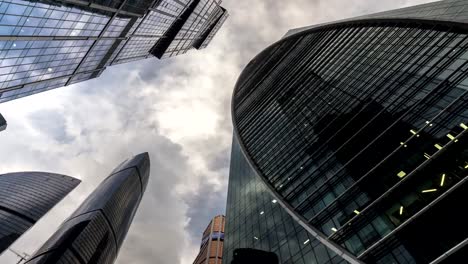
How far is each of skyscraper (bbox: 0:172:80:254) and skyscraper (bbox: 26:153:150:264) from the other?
21323 millimetres

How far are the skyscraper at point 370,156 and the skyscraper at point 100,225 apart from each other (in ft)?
263

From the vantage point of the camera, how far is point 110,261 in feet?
455

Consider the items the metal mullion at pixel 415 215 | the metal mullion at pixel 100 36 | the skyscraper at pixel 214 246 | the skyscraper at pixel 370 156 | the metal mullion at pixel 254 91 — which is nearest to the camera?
the metal mullion at pixel 415 215

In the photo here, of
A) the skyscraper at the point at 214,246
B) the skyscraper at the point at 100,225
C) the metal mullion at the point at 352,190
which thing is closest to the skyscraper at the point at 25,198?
the skyscraper at the point at 100,225

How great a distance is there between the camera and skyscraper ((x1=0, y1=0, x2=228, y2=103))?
45250 mm

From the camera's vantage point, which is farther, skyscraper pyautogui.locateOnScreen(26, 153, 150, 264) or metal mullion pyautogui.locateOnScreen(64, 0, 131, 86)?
skyscraper pyautogui.locateOnScreen(26, 153, 150, 264)

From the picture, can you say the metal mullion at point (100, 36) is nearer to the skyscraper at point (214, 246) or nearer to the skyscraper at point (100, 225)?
the skyscraper at point (100, 225)

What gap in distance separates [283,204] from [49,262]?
100143mm

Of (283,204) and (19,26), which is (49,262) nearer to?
(19,26)

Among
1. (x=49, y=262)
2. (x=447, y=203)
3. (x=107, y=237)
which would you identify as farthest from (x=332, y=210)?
(x=107, y=237)

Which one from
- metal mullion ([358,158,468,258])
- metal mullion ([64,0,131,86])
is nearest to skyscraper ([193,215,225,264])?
metal mullion ([64,0,131,86])

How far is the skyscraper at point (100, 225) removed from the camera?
356ft

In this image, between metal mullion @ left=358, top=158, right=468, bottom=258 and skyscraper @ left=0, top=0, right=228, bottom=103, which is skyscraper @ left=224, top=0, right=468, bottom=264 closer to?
metal mullion @ left=358, top=158, right=468, bottom=258

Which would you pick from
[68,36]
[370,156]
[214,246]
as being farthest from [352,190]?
[214,246]
